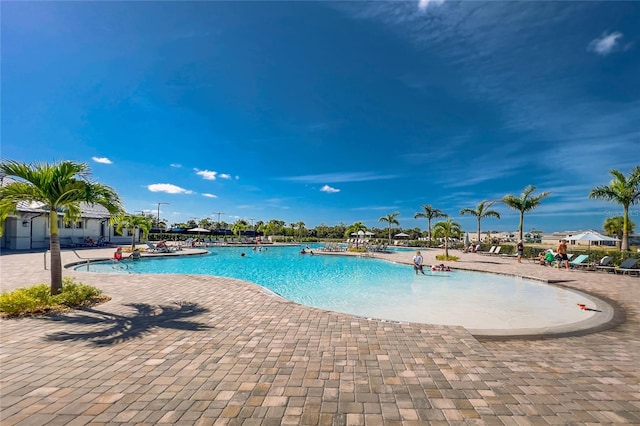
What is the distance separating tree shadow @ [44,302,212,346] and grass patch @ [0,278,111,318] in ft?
1.81

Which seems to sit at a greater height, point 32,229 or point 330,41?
point 330,41

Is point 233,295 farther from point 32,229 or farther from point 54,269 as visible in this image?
point 32,229

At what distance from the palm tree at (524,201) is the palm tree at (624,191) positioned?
6.57 m

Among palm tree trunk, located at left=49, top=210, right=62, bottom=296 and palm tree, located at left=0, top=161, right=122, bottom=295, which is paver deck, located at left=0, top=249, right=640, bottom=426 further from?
palm tree, located at left=0, top=161, right=122, bottom=295

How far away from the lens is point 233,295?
25.1 feet

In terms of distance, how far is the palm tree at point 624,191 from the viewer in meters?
17.6

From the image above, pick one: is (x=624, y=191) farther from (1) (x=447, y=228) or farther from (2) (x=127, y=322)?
(2) (x=127, y=322)

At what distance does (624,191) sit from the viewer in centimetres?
1784

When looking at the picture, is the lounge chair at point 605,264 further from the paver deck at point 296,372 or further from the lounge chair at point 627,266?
the paver deck at point 296,372

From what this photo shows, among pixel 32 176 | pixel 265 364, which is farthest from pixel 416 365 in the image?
pixel 32 176

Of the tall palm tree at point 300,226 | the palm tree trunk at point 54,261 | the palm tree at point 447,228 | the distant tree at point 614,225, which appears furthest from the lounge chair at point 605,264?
the tall palm tree at point 300,226

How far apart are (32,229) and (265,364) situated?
3036cm

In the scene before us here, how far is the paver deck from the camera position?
263 centimetres

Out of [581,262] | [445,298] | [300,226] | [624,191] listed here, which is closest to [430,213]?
[624,191]
